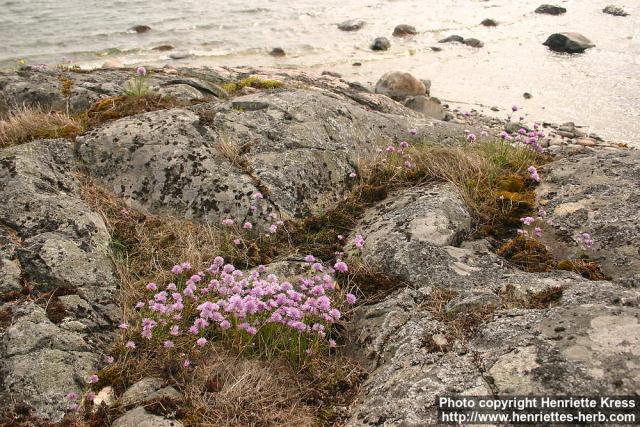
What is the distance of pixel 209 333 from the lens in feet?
16.5

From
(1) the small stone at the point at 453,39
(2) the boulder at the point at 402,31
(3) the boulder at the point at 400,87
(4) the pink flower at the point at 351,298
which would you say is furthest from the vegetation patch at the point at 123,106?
(2) the boulder at the point at 402,31

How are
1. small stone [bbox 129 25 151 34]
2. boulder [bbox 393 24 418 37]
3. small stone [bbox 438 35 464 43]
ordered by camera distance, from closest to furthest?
small stone [bbox 438 35 464 43] < small stone [bbox 129 25 151 34] < boulder [bbox 393 24 418 37]

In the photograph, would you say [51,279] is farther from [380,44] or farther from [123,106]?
[380,44]

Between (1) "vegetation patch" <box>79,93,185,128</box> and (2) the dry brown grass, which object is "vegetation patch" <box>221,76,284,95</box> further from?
(2) the dry brown grass

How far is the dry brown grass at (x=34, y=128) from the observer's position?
743cm

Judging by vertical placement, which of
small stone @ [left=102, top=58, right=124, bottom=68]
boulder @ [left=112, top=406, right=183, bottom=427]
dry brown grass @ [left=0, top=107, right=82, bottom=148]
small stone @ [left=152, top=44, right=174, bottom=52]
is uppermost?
dry brown grass @ [left=0, top=107, right=82, bottom=148]

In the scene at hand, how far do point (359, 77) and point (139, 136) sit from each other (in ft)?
46.0

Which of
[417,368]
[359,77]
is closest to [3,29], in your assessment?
[359,77]

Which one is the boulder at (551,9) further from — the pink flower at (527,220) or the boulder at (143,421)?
the boulder at (143,421)

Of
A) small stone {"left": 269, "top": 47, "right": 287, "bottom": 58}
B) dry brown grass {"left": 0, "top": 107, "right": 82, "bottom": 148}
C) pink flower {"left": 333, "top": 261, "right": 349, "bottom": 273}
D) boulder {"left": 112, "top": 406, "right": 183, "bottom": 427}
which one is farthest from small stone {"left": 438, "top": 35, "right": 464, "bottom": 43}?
boulder {"left": 112, "top": 406, "right": 183, "bottom": 427}

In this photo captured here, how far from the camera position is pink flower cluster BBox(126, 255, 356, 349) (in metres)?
4.73

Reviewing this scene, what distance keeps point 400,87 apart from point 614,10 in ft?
59.9

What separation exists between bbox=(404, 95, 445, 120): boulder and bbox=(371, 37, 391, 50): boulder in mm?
9093

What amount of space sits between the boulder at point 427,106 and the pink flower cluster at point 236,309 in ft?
36.3
